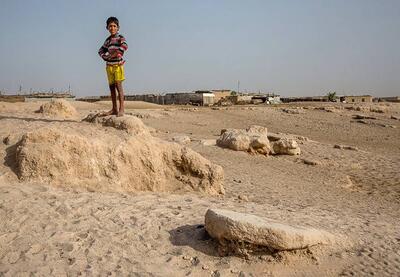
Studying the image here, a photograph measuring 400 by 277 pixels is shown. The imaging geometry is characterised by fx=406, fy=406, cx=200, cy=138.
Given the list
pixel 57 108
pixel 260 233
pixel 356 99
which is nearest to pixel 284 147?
pixel 57 108

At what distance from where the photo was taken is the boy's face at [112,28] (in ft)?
18.7

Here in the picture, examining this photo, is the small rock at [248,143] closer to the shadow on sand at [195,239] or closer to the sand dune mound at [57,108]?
the sand dune mound at [57,108]

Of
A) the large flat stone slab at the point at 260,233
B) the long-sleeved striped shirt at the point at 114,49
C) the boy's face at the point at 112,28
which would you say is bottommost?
A: the large flat stone slab at the point at 260,233

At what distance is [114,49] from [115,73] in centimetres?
34

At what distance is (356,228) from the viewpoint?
439 centimetres

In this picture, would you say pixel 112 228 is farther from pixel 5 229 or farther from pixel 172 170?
pixel 172 170

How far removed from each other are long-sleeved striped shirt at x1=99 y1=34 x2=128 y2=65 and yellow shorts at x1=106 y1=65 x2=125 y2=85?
0.20 ft

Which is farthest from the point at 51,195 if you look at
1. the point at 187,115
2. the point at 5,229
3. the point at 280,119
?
the point at 280,119

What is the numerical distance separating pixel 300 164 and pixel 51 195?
6903 mm

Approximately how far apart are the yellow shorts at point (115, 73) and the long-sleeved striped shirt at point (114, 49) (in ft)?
0.20

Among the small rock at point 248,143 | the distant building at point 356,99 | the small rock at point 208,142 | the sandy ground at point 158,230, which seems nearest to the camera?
the sandy ground at point 158,230

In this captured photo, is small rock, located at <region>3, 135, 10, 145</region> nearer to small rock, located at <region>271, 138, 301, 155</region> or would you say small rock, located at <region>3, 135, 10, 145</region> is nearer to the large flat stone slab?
the large flat stone slab

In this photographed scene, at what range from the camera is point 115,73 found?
19.2 feet

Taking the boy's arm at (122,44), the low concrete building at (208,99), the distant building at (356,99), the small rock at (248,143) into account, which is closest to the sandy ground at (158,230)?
the boy's arm at (122,44)
